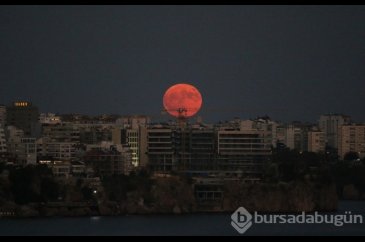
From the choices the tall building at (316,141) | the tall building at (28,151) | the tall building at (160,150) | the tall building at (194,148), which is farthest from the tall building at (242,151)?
the tall building at (28,151)

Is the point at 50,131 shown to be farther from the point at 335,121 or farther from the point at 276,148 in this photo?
the point at 335,121

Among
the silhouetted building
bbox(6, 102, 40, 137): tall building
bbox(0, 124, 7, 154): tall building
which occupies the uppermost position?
bbox(6, 102, 40, 137): tall building

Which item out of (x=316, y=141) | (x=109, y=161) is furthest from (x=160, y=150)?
(x=316, y=141)

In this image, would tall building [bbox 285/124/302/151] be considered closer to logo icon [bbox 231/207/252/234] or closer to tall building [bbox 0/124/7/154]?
tall building [bbox 0/124/7/154]

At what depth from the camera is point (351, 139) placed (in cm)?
3028

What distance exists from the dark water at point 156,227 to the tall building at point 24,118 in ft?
22.8

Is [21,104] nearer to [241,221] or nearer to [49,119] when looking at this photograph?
[49,119]

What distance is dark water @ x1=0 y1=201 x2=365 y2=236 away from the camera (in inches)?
677

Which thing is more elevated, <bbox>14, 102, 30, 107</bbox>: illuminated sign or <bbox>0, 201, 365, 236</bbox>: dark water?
<bbox>14, 102, 30, 107</bbox>: illuminated sign

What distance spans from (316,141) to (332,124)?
4.44ft

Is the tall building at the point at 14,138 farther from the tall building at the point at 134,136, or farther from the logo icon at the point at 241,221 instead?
the logo icon at the point at 241,221

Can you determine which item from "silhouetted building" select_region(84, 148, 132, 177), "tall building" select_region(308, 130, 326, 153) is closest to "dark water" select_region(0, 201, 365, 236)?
"silhouetted building" select_region(84, 148, 132, 177)

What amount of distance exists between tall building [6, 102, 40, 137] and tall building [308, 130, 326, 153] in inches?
210
